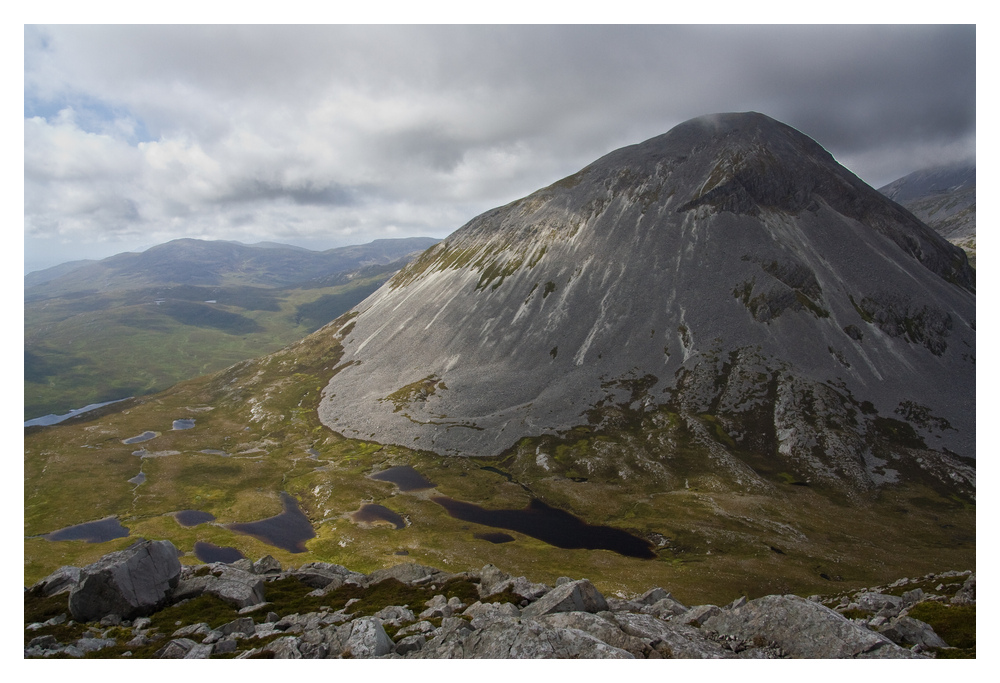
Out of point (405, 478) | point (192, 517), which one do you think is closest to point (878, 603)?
point (405, 478)

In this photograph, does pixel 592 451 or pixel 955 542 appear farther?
pixel 592 451

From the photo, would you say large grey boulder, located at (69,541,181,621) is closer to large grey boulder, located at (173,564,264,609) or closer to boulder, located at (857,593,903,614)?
large grey boulder, located at (173,564,264,609)

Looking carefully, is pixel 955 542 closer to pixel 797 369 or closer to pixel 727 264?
pixel 797 369

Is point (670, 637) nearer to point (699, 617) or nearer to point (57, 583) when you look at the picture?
point (699, 617)

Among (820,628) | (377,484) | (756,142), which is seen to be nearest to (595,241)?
(756,142)

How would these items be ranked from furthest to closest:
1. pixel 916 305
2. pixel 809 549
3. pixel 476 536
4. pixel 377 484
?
pixel 916 305 → pixel 377 484 → pixel 476 536 → pixel 809 549

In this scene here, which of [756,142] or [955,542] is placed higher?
[756,142]

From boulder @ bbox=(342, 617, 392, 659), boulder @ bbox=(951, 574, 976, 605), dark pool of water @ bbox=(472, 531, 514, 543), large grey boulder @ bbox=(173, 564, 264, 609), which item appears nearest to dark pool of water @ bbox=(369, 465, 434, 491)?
dark pool of water @ bbox=(472, 531, 514, 543)

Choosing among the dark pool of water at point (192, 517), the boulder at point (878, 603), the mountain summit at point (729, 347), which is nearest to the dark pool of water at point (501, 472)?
the mountain summit at point (729, 347)
